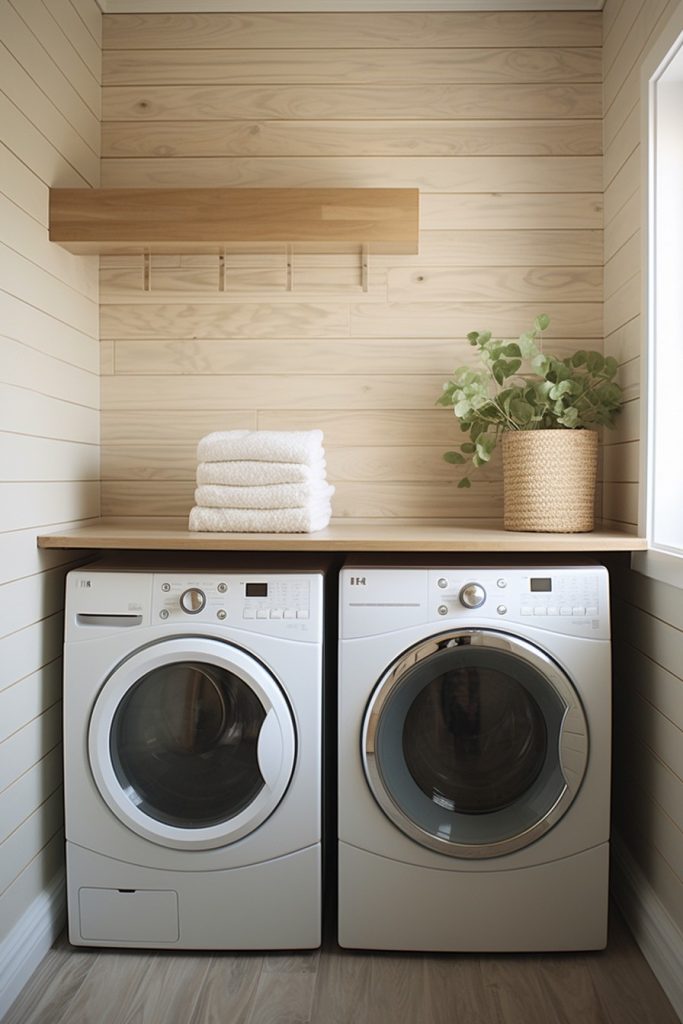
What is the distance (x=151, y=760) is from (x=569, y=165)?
191cm

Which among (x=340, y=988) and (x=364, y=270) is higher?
(x=364, y=270)

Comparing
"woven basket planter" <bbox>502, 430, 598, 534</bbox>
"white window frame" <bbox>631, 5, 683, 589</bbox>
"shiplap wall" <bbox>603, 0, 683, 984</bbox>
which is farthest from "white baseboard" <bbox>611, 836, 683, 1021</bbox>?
"woven basket planter" <bbox>502, 430, 598, 534</bbox>

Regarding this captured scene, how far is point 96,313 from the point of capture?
2.29 meters

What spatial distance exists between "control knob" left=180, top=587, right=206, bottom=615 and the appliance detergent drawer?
64 cm

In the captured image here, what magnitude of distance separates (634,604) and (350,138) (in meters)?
1.48

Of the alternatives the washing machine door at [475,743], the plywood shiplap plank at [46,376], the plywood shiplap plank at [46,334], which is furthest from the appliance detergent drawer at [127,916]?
the plywood shiplap plank at [46,334]

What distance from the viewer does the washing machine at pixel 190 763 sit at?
5.87 ft

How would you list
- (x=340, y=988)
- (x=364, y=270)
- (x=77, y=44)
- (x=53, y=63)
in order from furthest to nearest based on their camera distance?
(x=364, y=270), (x=77, y=44), (x=53, y=63), (x=340, y=988)

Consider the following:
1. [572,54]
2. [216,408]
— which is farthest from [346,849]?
[572,54]

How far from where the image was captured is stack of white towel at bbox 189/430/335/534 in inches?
74.9

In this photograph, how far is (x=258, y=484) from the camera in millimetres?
1920

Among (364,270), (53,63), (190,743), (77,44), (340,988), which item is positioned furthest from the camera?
(364,270)

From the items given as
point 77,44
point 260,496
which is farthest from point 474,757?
point 77,44

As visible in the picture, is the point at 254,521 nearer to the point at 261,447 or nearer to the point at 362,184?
the point at 261,447
